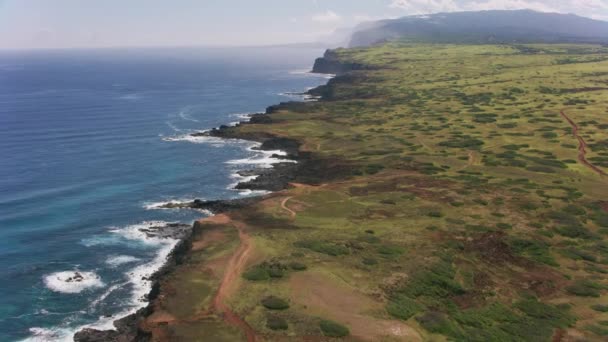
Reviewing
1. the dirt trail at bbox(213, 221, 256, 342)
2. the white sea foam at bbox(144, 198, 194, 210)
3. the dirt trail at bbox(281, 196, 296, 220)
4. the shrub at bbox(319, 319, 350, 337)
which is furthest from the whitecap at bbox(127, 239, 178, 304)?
the shrub at bbox(319, 319, 350, 337)

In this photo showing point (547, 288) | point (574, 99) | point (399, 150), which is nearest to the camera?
point (547, 288)

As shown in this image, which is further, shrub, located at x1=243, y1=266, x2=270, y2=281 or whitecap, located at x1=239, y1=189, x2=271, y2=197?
whitecap, located at x1=239, y1=189, x2=271, y2=197

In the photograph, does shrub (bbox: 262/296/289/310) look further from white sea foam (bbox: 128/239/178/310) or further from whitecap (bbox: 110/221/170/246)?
whitecap (bbox: 110/221/170/246)

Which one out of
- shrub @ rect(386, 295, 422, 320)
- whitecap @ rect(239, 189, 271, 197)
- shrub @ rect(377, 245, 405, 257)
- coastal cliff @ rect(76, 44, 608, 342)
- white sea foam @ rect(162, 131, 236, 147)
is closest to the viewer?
coastal cliff @ rect(76, 44, 608, 342)

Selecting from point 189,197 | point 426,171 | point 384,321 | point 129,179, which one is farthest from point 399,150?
point 384,321

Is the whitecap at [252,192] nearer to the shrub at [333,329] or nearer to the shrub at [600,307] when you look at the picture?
the shrub at [333,329]

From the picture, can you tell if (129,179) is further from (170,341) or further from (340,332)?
(340,332)

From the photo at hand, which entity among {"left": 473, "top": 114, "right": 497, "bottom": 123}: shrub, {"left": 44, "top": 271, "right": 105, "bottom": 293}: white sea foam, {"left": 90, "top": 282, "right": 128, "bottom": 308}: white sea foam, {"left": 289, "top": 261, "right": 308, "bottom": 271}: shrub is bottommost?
{"left": 90, "top": 282, "right": 128, "bottom": 308}: white sea foam
